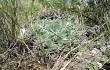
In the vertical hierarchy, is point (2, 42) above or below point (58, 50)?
above

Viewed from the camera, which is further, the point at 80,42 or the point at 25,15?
the point at 80,42

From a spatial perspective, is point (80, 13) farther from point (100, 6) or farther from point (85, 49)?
point (85, 49)

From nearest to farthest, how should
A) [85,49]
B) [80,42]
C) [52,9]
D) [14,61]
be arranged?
1. [14,61]
2. [85,49]
3. [80,42]
4. [52,9]

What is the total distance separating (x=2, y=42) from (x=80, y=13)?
4.39ft

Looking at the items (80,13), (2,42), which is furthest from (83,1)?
(2,42)

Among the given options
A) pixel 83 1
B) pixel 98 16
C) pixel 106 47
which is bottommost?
pixel 106 47

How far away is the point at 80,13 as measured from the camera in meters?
4.18

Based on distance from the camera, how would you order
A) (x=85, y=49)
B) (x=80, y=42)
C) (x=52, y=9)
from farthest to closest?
1. (x=52, y=9)
2. (x=80, y=42)
3. (x=85, y=49)

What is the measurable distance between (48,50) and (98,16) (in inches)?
41.4

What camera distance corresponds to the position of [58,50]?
12.2ft

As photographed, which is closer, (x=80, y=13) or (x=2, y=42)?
(x=2, y=42)

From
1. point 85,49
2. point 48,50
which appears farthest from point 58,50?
point 85,49

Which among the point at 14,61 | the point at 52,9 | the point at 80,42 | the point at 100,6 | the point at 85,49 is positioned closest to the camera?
the point at 14,61

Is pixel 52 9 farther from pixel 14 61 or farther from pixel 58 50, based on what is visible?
pixel 14 61
